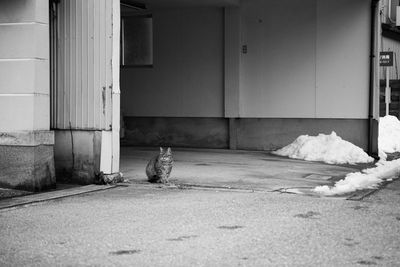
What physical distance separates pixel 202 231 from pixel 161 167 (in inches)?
149

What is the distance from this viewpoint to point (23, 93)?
382 inches

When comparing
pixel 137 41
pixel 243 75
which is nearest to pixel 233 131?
pixel 243 75

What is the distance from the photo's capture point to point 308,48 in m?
16.9

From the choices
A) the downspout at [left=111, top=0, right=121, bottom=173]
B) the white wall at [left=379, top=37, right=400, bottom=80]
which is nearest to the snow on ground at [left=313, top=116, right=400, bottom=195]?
the downspout at [left=111, top=0, right=121, bottom=173]

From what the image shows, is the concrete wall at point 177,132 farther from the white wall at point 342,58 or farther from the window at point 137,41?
the white wall at point 342,58

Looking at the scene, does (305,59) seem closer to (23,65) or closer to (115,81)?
(115,81)

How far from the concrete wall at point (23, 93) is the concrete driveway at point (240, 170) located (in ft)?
6.49

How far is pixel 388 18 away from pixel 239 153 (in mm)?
15009

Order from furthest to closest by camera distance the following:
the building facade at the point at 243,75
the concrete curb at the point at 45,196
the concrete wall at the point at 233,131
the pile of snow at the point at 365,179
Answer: the concrete wall at the point at 233,131 → the building facade at the point at 243,75 → the pile of snow at the point at 365,179 → the concrete curb at the point at 45,196

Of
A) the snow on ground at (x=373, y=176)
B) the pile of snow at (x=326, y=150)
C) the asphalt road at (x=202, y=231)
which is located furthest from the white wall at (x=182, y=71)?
the asphalt road at (x=202, y=231)

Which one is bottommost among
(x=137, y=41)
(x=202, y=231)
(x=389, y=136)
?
(x=202, y=231)

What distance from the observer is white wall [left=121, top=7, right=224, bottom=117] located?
17.9m

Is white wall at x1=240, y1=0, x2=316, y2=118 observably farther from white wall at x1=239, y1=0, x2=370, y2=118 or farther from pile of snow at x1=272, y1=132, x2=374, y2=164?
pile of snow at x1=272, y1=132, x2=374, y2=164

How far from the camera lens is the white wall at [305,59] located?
641 inches
